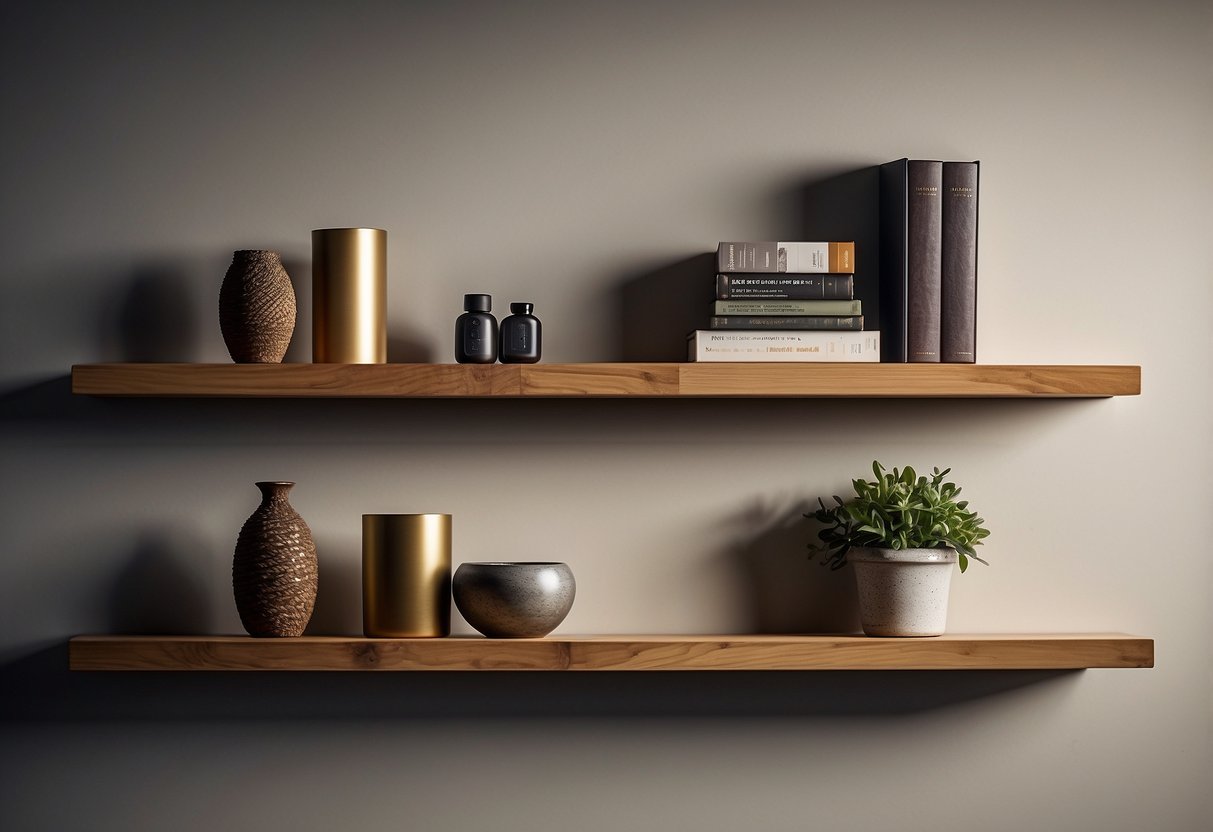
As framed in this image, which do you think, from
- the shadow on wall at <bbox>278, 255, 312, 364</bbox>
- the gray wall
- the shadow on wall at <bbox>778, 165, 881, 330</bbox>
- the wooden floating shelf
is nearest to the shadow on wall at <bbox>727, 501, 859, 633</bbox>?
the gray wall

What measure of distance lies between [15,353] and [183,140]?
1.49ft

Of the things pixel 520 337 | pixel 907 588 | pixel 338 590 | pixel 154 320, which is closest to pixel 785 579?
pixel 907 588

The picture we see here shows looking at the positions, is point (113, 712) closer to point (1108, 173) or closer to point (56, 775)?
point (56, 775)

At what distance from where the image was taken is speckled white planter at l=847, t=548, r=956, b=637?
1.76 meters

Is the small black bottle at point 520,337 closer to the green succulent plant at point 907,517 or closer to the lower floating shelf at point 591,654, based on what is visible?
the lower floating shelf at point 591,654

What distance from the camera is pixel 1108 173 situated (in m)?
1.94

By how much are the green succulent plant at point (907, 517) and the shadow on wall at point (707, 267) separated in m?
0.29

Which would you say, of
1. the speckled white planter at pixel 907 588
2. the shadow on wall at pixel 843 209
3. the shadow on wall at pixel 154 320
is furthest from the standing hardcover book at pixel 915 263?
the shadow on wall at pixel 154 320

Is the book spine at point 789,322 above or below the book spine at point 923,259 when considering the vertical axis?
below

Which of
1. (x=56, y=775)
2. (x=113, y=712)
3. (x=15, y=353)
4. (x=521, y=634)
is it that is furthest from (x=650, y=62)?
(x=56, y=775)

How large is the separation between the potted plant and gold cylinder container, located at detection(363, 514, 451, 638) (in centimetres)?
67

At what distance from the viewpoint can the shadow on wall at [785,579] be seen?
1907 millimetres

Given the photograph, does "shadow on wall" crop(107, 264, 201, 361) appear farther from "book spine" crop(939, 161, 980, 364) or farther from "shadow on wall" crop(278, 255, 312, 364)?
"book spine" crop(939, 161, 980, 364)

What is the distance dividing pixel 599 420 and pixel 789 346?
35cm
